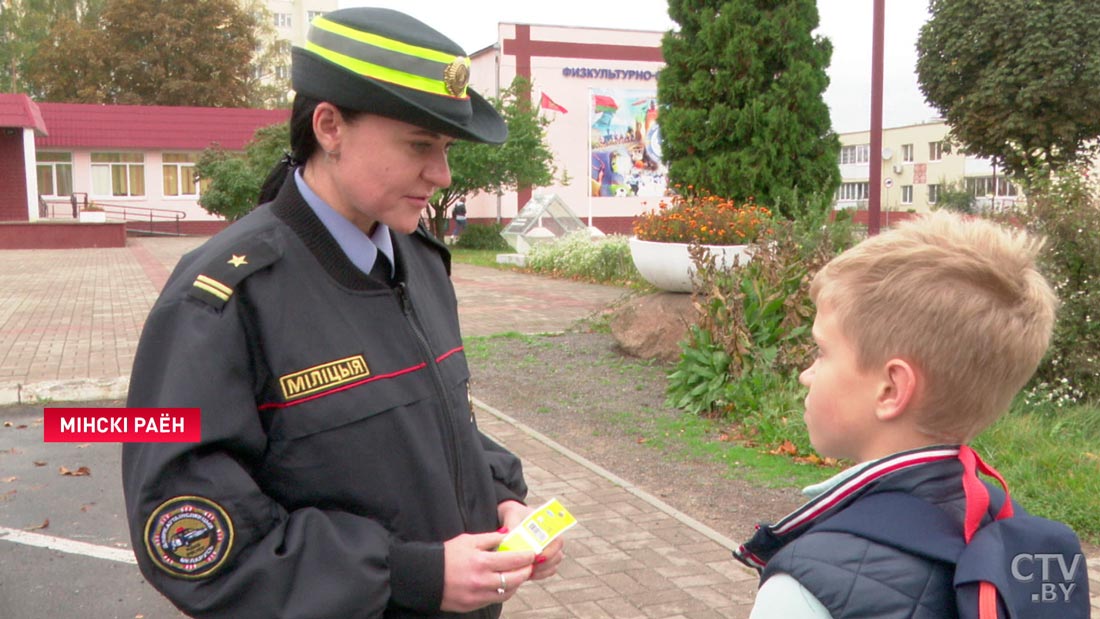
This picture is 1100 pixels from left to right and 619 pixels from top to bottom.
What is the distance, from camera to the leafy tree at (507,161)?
29.4m

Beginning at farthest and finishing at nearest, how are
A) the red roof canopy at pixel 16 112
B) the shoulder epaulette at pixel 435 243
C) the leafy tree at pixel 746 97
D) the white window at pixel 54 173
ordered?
the white window at pixel 54 173
the red roof canopy at pixel 16 112
the leafy tree at pixel 746 97
the shoulder epaulette at pixel 435 243

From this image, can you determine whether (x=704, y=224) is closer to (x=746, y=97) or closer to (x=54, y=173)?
(x=746, y=97)

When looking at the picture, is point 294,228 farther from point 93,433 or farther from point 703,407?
point 703,407

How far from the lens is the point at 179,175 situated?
1683 inches

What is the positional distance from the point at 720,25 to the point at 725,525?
8.13 meters

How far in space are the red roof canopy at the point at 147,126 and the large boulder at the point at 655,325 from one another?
3470cm

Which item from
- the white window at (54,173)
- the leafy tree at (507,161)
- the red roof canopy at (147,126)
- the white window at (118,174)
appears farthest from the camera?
the white window at (118,174)

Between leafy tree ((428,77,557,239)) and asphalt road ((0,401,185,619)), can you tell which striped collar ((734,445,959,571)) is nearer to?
asphalt road ((0,401,185,619))

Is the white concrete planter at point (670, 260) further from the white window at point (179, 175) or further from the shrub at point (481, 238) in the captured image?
the white window at point (179, 175)

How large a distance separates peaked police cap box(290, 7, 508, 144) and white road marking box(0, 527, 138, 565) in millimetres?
3616

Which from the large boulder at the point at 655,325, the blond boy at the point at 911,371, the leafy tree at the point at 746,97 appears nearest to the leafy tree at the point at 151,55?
the leafy tree at the point at 746,97

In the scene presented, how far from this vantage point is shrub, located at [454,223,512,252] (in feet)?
108

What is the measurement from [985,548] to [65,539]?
15.8ft

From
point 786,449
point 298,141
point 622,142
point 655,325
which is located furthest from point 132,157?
point 298,141
